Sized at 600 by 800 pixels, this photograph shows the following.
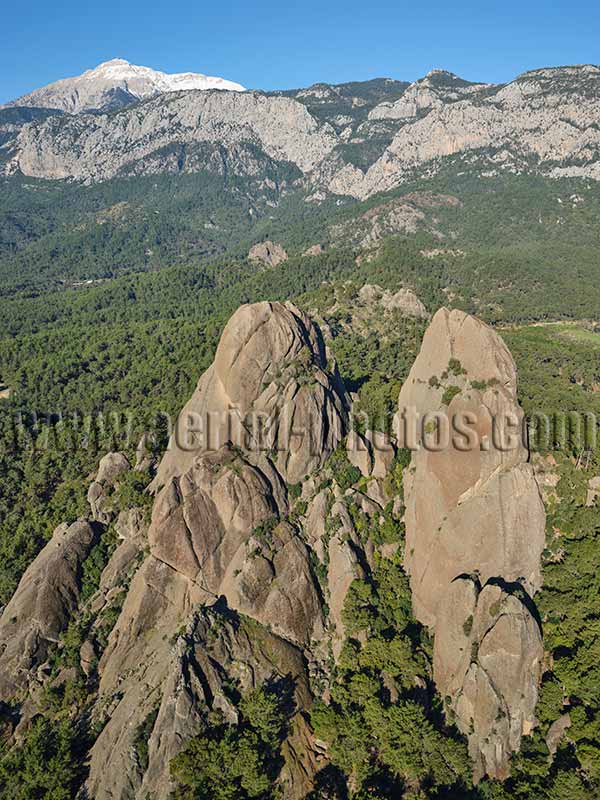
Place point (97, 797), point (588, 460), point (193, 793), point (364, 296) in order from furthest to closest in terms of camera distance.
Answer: point (364, 296)
point (588, 460)
point (97, 797)
point (193, 793)

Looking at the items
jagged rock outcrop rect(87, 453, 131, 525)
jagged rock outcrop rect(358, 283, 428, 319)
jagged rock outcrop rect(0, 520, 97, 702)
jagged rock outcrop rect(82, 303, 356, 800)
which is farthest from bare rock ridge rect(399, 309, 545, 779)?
jagged rock outcrop rect(358, 283, 428, 319)

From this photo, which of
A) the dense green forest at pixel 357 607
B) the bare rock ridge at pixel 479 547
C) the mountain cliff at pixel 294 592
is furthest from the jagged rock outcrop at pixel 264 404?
the bare rock ridge at pixel 479 547

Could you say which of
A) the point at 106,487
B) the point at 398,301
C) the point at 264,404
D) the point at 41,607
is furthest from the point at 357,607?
the point at 398,301

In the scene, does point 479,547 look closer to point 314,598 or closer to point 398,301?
point 314,598

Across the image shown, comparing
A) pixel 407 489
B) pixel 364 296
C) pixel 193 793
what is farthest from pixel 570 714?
pixel 364 296

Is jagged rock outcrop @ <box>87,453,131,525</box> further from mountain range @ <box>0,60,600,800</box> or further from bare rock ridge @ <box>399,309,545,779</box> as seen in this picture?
bare rock ridge @ <box>399,309,545,779</box>

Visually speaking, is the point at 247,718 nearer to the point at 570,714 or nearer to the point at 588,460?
the point at 570,714

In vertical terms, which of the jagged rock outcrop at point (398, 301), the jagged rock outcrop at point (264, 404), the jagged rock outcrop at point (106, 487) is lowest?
the jagged rock outcrop at point (106, 487)

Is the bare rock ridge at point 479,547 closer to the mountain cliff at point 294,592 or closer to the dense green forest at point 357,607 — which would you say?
the mountain cliff at point 294,592
